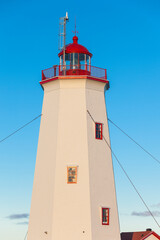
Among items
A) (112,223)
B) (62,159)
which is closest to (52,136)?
(62,159)

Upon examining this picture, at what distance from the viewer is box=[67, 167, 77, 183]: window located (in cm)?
3900

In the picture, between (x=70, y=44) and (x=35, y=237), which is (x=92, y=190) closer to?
(x=35, y=237)

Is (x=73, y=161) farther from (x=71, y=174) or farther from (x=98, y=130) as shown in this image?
(x=98, y=130)

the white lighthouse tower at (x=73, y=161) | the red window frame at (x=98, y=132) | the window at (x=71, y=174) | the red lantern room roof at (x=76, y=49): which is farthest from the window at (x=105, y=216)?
the red lantern room roof at (x=76, y=49)

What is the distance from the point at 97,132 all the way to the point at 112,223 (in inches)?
244

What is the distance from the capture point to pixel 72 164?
129ft

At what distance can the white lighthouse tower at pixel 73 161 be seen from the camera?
3844cm

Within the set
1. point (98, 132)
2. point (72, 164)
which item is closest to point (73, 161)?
point (72, 164)

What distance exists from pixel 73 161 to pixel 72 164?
22 cm

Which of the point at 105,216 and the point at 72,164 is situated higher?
the point at 72,164

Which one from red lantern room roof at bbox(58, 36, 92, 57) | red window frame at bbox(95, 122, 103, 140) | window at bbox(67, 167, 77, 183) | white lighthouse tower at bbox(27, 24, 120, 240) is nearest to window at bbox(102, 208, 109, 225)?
white lighthouse tower at bbox(27, 24, 120, 240)

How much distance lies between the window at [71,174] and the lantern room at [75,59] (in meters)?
6.73

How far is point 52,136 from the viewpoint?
4028 cm

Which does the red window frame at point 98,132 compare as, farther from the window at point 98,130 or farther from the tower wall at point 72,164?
the tower wall at point 72,164
